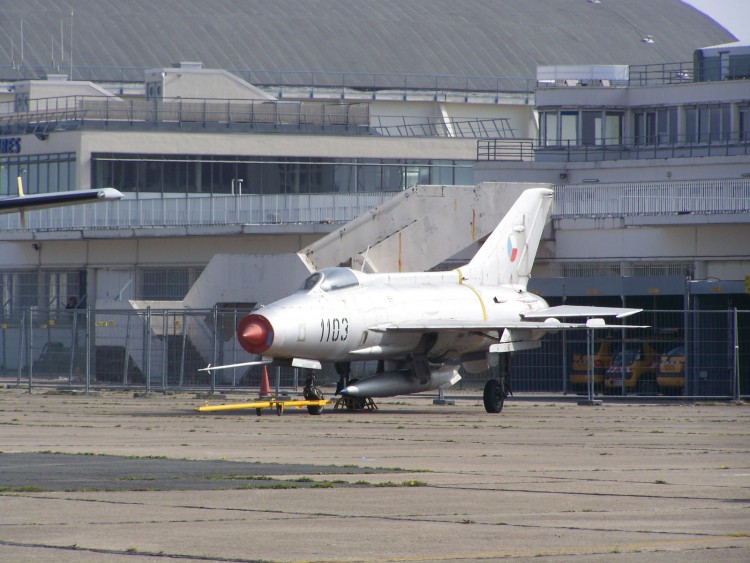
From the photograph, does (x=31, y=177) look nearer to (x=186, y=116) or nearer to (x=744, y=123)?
(x=186, y=116)

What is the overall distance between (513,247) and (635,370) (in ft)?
19.8

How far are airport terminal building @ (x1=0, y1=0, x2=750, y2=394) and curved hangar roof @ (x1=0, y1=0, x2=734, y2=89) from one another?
170 millimetres

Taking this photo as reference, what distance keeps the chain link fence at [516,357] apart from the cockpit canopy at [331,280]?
23.5ft

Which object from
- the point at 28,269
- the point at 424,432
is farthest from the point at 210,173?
the point at 424,432

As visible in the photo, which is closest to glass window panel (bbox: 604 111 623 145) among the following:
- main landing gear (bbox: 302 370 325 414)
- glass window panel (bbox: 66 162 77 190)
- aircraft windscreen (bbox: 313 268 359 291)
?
glass window panel (bbox: 66 162 77 190)

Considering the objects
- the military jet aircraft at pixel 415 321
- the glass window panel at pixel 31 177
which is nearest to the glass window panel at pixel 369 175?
the glass window panel at pixel 31 177

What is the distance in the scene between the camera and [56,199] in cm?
2995

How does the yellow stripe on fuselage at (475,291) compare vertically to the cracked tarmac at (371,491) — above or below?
above

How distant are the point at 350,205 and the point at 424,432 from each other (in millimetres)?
29169

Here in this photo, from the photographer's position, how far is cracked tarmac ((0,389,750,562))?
10.0 m

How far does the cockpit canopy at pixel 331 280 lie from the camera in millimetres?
26297

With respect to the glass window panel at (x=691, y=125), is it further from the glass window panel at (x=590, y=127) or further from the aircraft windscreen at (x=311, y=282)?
the aircraft windscreen at (x=311, y=282)

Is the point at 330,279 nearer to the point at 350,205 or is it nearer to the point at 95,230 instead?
the point at 350,205

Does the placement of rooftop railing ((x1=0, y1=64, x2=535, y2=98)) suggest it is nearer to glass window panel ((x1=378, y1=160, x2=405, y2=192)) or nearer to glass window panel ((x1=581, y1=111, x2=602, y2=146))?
glass window panel ((x1=378, y1=160, x2=405, y2=192))
